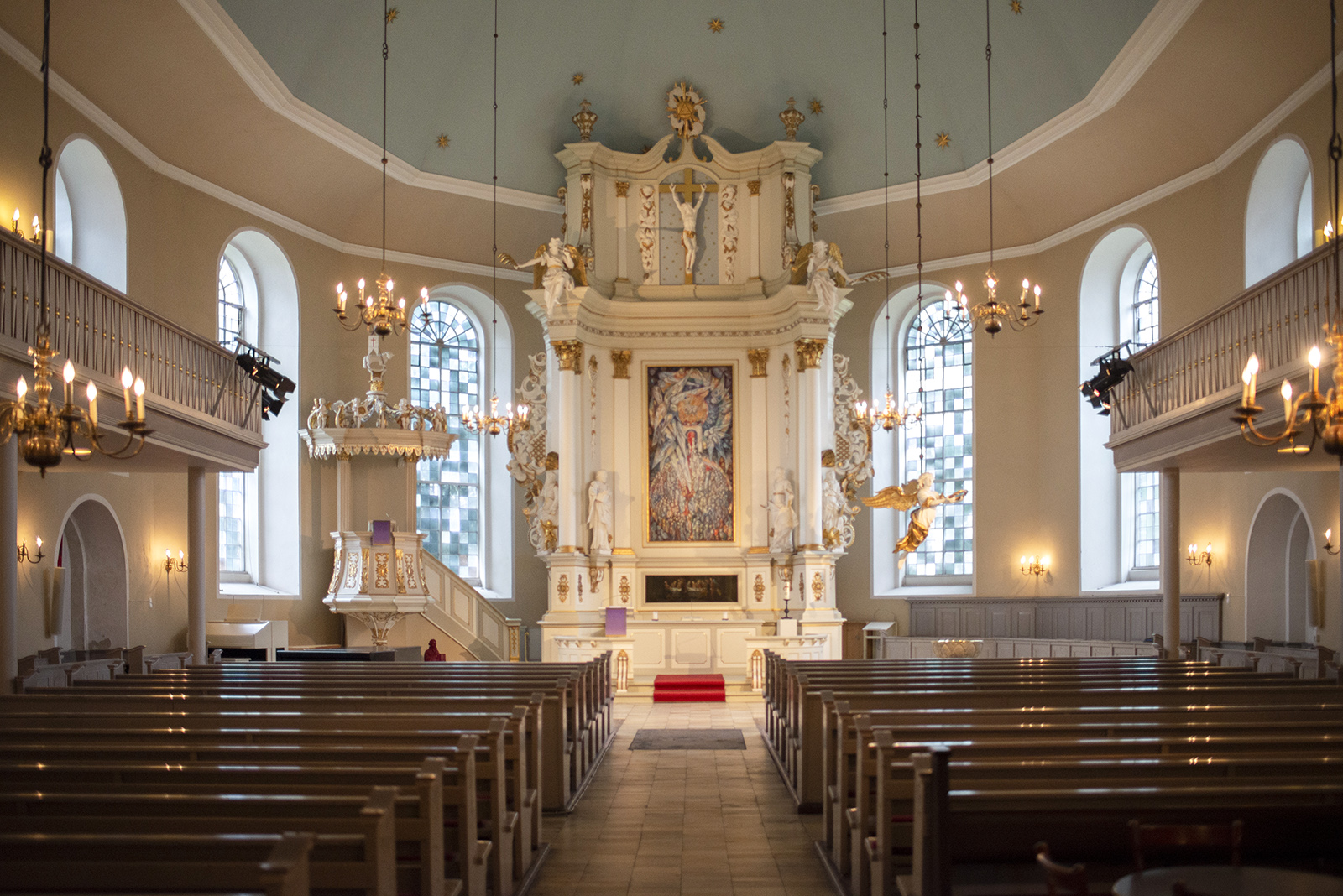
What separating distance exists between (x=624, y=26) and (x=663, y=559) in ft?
29.8

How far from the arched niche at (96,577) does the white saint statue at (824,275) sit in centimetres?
1109

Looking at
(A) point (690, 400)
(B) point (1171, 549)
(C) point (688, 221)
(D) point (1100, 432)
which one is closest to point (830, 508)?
(A) point (690, 400)

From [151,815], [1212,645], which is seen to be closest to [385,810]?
[151,815]

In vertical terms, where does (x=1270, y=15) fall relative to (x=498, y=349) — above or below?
above

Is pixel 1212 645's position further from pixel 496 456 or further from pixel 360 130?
pixel 360 130

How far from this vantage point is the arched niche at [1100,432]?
20203 millimetres

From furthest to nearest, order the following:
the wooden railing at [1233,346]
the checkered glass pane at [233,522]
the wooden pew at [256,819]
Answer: the checkered glass pane at [233,522] < the wooden railing at [1233,346] < the wooden pew at [256,819]

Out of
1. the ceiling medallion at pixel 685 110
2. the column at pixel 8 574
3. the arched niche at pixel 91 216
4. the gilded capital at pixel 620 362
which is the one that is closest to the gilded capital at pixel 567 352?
the gilded capital at pixel 620 362

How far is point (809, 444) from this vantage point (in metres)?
20.1

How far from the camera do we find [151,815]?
496 cm

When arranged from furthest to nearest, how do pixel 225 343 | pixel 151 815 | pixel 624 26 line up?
pixel 624 26 → pixel 225 343 → pixel 151 815

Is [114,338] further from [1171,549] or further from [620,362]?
[1171,549]

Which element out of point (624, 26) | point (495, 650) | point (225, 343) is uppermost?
point (624, 26)

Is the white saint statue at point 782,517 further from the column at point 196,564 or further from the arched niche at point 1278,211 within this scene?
the column at point 196,564
